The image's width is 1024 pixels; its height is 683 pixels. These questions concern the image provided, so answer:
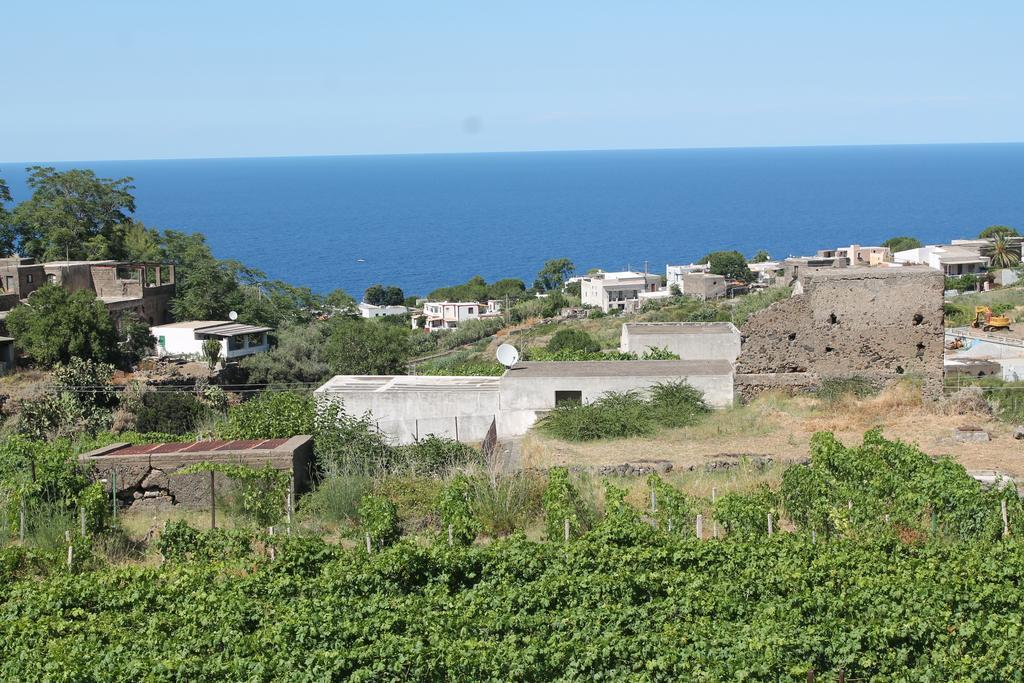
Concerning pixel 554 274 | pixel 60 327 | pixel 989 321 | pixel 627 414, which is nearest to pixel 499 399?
pixel 627 414

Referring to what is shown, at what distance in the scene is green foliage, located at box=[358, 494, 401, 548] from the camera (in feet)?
52.1

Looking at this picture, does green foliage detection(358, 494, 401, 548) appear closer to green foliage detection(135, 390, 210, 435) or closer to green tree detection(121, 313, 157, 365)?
green foliage detection(135, 390, 210, 435)

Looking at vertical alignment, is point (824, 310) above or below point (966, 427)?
above

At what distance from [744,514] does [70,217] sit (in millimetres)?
53795

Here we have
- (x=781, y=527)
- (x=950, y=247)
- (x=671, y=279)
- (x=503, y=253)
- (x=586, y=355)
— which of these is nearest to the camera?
(x=781, y=527)

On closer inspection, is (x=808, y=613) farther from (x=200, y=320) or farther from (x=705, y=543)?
(x=200, y=320)

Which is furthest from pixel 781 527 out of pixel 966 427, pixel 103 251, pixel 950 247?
pixel 950 247

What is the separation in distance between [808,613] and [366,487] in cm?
784

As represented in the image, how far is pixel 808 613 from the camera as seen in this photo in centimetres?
1299

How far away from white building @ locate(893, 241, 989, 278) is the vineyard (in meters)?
68.7

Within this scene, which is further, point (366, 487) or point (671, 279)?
point (671, 279)

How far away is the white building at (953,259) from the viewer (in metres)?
82.4

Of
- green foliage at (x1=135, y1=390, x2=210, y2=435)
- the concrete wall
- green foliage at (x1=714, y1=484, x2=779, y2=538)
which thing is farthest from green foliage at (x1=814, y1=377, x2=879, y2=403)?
green foliage at (x1=135, y1=390, x2=210, y2=435)

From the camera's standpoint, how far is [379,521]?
15961mm
